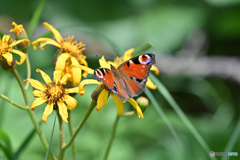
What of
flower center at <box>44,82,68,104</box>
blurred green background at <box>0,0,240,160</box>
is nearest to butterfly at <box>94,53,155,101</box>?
flower center at <box>44,82,68,104</box>

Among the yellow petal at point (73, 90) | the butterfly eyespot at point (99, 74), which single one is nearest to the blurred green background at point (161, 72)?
the yellow petal at point (73, 90)

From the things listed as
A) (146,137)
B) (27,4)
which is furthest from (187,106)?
(27,4)

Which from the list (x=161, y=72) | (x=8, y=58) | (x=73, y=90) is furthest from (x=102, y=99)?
(x=161, y=72)

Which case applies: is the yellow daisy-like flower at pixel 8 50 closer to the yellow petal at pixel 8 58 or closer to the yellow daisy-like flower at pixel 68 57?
the yellow petal at pixel 8 58

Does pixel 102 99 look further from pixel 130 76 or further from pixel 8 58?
pixel 8 58

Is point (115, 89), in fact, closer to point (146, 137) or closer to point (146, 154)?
point (146, 154)

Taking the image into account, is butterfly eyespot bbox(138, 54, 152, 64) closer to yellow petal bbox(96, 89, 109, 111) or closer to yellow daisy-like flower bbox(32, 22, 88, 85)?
yellow petal bbox(96, 89, 109, 111)

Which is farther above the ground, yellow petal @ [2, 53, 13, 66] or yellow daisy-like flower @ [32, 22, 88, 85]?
yellow petal @ [2, 53, 13, 66]
